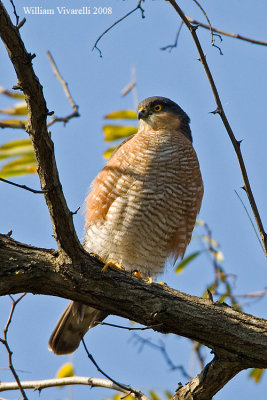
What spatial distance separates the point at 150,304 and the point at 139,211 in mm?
1558

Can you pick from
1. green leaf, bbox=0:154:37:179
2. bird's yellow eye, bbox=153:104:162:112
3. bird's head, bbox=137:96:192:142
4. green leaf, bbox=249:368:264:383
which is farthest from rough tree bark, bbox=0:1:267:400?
bird's yellow eye, bbox=153:104:162:112

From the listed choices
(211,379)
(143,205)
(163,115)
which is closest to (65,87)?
(143,205)

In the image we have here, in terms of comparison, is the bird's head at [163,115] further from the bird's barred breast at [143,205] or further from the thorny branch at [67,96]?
the thorny branch at [67,96]

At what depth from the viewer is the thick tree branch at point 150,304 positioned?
3.69 m

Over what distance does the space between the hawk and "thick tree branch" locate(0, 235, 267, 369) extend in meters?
1.37

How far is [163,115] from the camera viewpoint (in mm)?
6418

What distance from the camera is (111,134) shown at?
5.10 metres

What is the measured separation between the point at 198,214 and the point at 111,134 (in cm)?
134

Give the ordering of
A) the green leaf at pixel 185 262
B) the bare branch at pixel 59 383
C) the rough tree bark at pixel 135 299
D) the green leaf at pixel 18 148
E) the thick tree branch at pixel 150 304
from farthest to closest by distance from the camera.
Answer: the green leaf at pixel 185 262 < the green leaf at pixel 18 148 < the bare branch at pixel 59 383 < the thick tree branch at pixel 150 304 < the rough tree bark at pixel 135 299

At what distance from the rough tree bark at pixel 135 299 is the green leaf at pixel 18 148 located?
1.00m

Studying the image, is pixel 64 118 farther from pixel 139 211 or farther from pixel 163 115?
pixel 163 115

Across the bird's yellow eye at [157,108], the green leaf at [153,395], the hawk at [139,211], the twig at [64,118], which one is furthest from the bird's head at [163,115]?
the green leaf at [153,395]

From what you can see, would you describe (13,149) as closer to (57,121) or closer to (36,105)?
(57,121)

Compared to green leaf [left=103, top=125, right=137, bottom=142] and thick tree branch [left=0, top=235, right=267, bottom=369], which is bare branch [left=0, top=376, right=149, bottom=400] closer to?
thick tree branch [left=0, top=235, right=267, bottom=369]
